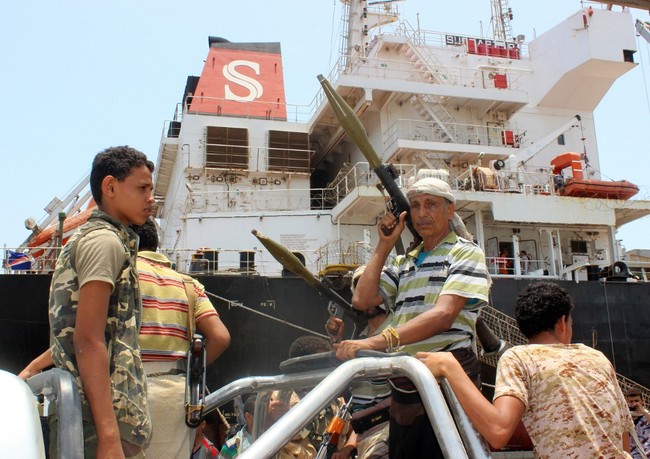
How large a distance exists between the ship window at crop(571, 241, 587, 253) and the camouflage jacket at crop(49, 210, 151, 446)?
53.4 feet

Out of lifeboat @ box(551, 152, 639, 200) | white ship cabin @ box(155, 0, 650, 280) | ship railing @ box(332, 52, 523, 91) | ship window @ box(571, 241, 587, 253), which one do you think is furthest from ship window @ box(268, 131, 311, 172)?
ship window @ box(571, 241, 587, 253)

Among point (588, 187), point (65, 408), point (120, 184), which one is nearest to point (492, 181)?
point (588, 187)

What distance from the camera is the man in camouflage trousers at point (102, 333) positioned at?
1.65 meters

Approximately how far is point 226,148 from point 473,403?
48.9 feet

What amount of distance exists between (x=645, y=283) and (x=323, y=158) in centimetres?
1000

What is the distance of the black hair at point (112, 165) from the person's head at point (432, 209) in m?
1.31

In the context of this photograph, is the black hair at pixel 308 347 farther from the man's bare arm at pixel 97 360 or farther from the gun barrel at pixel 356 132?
the man's bare arm at pixel 97 360

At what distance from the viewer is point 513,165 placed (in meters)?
15.4

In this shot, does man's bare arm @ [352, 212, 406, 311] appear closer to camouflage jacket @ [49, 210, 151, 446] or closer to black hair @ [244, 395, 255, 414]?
black hair @ [244, 395, 255, 414]

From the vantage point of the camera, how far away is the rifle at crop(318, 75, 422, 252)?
3.22 m

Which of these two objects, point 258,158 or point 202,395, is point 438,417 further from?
point 258,158

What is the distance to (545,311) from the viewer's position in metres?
2.31

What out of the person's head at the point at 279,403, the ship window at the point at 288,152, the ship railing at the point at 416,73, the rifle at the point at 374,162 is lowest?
the person's head at the point at 279,403

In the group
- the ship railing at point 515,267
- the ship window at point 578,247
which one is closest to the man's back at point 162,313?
the ship railing at point 515,267
